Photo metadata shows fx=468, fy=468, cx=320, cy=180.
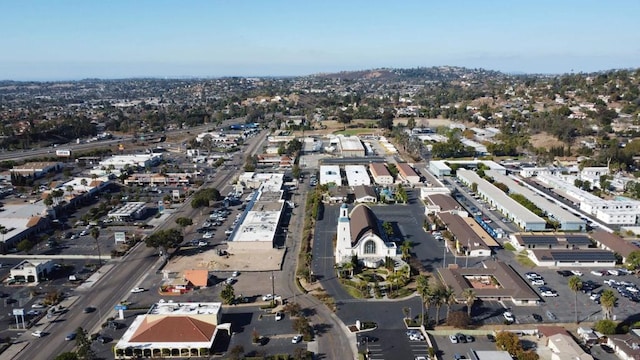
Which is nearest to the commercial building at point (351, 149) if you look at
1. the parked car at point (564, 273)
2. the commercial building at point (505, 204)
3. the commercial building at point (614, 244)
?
the commercial building at point (505, 204)

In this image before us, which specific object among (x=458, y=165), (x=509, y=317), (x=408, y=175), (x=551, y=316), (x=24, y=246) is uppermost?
(x=458, y=165)

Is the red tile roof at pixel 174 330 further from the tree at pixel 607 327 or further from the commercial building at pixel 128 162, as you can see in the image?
the commercial building at pixel 128 162

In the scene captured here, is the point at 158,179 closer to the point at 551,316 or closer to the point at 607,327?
the point at 551,316

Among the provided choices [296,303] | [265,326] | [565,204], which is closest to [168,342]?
Answer: [265,326]

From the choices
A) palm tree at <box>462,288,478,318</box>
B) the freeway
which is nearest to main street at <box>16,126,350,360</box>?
palm tree at <box>462,288,478,318</box>

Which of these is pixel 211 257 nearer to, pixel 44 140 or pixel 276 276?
pixel 276 276

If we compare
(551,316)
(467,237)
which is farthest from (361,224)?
(551,316)

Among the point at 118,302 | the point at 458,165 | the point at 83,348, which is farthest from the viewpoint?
the point at 458,165
